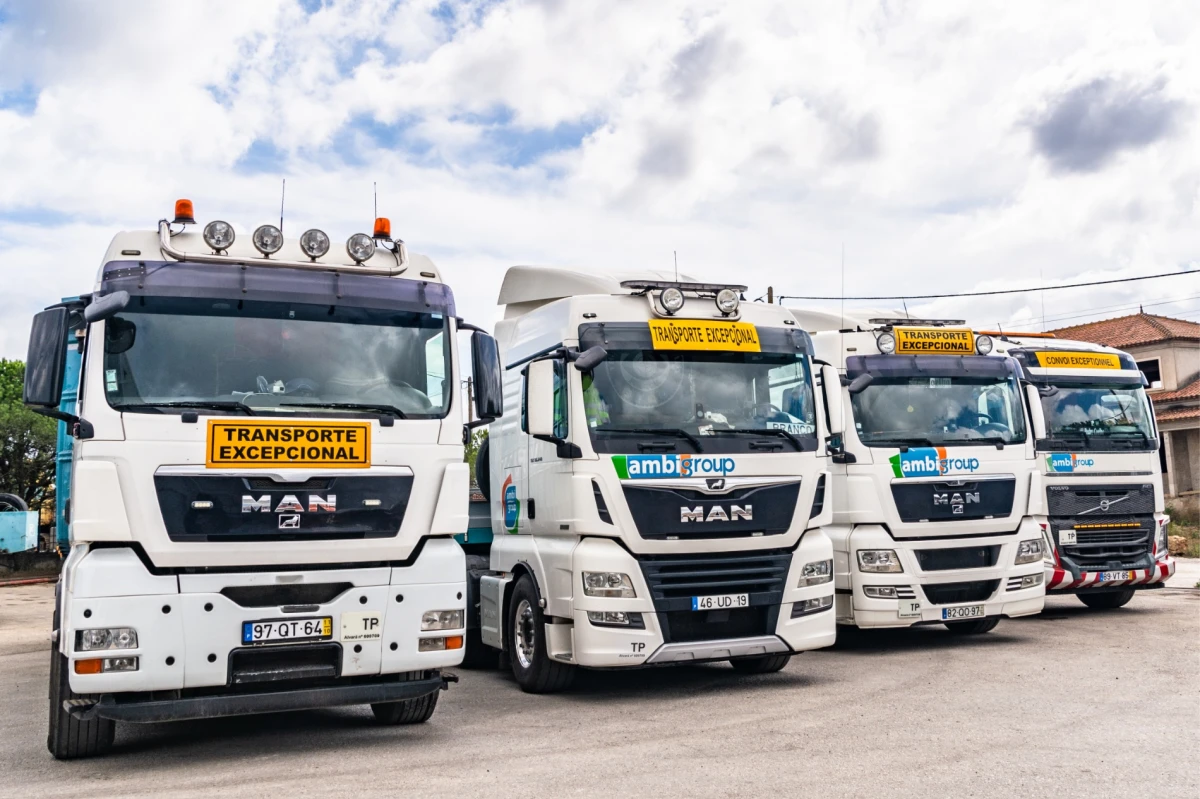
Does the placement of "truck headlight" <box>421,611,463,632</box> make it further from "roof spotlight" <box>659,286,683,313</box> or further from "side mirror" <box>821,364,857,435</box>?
"side mirror" <box>821,364,857,435</box>

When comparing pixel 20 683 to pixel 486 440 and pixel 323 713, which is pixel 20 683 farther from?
pixel 486 440

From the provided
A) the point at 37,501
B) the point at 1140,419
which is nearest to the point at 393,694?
the point at 1140,419

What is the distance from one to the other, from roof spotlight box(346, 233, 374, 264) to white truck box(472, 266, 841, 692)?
178 cm

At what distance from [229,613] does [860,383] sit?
20.6 feet

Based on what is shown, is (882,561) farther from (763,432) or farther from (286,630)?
(286,630)

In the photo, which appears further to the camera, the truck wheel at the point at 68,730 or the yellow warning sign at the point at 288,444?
the truck wheel at the point at 68,730

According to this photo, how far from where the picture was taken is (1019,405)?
37.0 ft

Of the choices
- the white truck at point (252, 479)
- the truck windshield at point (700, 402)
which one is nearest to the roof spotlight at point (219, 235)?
the white truck at point (252, 479)

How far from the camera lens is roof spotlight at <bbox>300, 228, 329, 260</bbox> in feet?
23.7

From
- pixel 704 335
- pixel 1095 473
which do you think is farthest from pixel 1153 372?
pixel 704 335

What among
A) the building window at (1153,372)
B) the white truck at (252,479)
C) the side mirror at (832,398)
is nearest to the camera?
the white truck at (252,479)

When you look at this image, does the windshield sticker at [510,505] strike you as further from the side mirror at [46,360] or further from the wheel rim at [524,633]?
the side mirror at [46,360]

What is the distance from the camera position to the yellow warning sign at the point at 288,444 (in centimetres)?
648

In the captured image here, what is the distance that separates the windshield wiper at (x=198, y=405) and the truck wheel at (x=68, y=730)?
1.48 m
